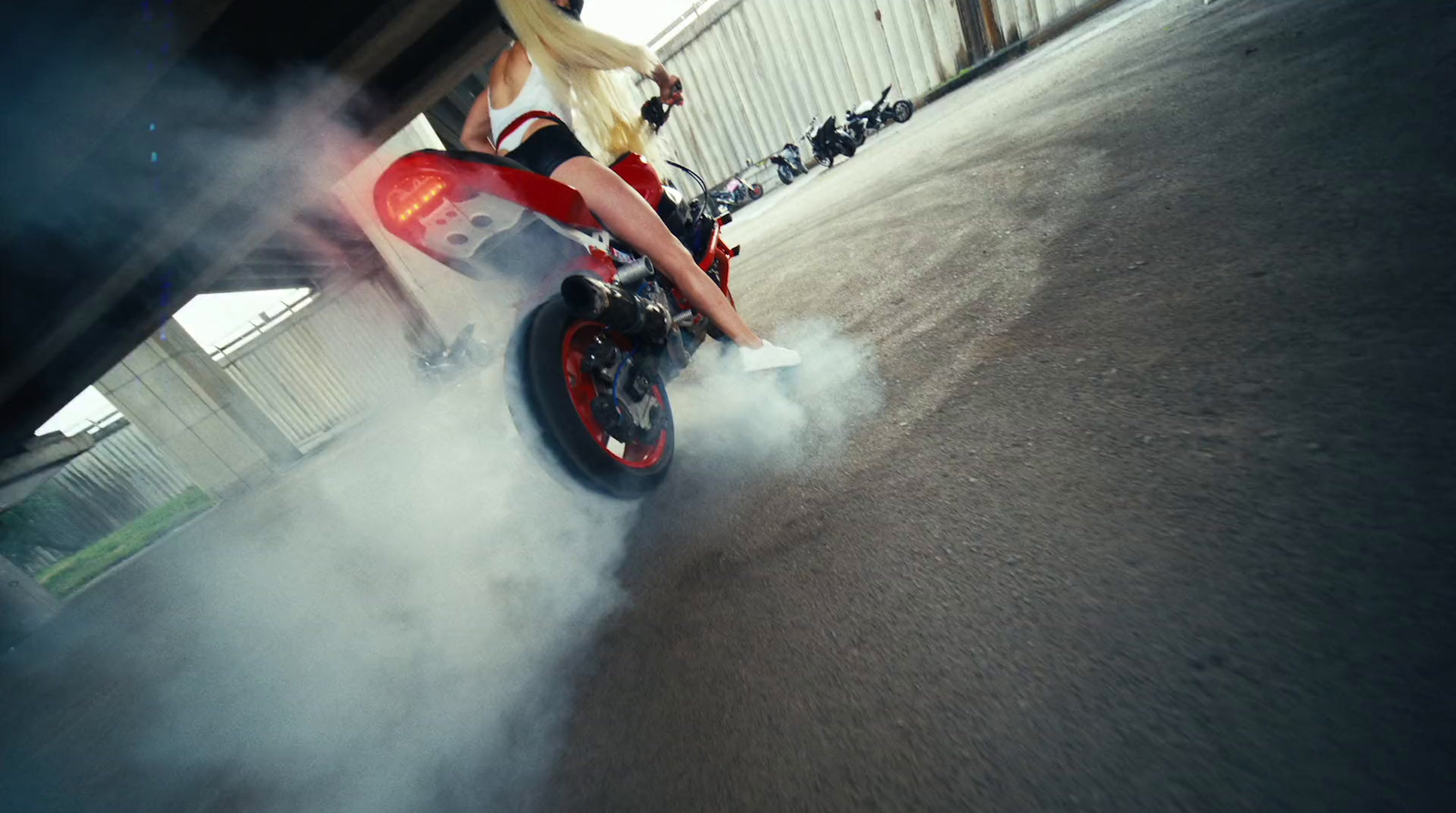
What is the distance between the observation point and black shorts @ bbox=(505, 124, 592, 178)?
6.68 ft

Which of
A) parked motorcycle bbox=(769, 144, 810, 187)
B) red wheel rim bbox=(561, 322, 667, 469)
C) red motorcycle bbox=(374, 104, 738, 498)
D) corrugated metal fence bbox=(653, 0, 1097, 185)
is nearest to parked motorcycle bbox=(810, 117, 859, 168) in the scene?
parked motorcycle bbox=(769, 144, 810, 187)

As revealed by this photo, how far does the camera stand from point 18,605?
4215 mm

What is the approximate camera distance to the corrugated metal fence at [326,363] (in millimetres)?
15422

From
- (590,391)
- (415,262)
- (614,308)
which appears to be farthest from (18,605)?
(614,308)

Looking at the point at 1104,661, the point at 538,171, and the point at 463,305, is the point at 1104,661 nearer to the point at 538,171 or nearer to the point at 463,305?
the point at 538,171

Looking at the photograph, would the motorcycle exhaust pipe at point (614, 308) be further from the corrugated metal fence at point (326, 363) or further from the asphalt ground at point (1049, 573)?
the corrugated metal fence at point (326, 363)

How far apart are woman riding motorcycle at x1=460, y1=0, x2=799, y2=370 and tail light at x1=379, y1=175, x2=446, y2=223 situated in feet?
1.34

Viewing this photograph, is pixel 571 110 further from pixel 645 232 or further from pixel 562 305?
pixel 562 305

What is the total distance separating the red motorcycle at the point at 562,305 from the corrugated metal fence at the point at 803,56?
1586 cm

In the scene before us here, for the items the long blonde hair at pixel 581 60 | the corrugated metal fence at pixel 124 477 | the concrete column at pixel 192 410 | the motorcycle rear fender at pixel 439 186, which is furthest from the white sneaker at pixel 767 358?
the corrugated metal fence at pixel 124 477

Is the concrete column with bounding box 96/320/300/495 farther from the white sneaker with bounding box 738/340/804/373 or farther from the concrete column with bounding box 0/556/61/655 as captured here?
the white sneaker with bounding box 738/340/804/373

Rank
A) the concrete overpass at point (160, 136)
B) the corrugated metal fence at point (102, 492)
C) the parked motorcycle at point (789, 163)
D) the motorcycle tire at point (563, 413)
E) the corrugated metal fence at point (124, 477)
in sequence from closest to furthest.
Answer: the motorcycle tire at point (563, 413)
the concrete overpass at point (160, 136)
the corrugated metal fence at point (102, 492)
the corrugated metal fence at point (124, 477)
the parked motorcycle at point (789, 163)

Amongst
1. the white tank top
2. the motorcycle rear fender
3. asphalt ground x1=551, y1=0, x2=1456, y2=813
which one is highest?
the white tank top

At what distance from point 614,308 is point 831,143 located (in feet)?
45.9
